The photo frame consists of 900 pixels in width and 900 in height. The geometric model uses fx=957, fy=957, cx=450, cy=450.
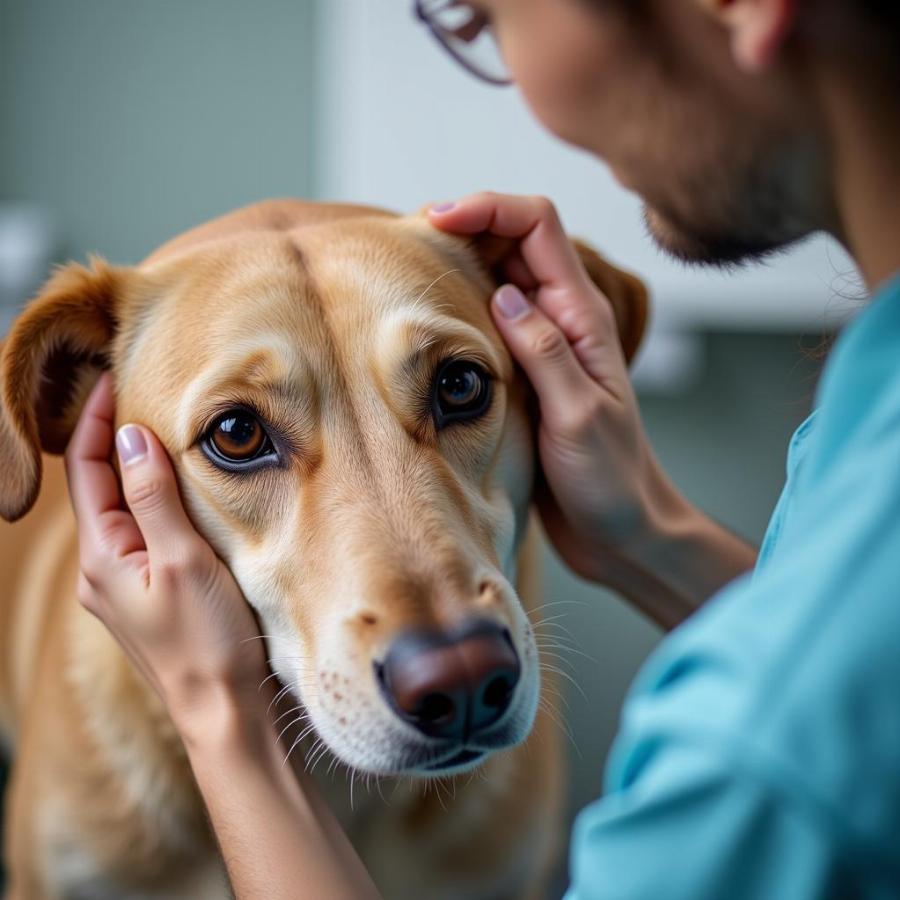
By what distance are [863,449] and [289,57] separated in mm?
A: 2425

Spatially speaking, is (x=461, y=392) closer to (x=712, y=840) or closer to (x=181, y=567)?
(x=181, y=567)

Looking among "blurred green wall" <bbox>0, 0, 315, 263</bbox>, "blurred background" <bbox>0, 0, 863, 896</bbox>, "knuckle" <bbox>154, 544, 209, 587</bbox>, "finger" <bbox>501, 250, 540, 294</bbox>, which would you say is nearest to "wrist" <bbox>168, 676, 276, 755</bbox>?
"knuckle" <bbox>154, 544, 209, 587</bbox>

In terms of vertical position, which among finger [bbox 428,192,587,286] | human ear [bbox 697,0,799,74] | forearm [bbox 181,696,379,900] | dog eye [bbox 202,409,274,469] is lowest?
forearm [bbox 181,696,379,900]

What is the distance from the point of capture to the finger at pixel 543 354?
112cm

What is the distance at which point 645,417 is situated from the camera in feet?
9.28

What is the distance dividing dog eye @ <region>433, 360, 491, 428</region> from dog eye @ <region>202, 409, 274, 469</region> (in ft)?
0.67

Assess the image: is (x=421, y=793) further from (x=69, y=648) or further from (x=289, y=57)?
(x=289, y=57)

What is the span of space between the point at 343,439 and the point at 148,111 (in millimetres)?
2033

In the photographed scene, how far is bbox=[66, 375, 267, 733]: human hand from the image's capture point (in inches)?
38.7

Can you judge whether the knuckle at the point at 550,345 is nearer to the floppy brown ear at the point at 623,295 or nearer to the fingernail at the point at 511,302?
the fingernail at the point at 511,302

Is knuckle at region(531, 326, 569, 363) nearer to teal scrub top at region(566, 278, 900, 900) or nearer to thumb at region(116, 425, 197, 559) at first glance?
thumb at region(116, 425, 197, 559)

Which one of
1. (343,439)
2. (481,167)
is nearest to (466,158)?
(481,167)

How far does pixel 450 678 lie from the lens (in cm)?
81

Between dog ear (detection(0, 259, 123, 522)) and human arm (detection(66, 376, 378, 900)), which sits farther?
dog ear (detection(0, 259, 123, 522))
